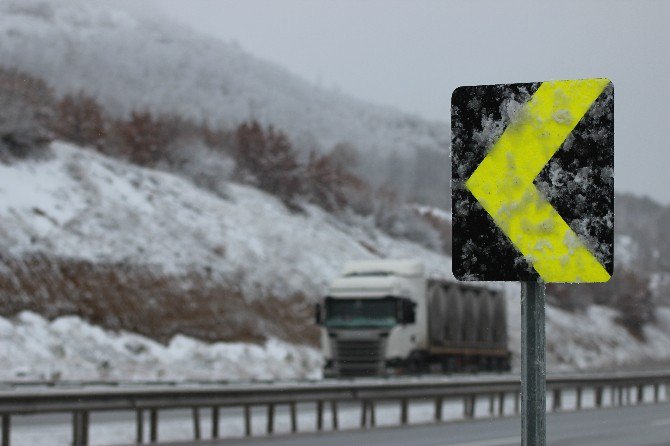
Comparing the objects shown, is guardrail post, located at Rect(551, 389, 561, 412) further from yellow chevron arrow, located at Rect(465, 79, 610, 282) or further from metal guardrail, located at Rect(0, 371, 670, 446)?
yellow chevron arrow, located at Rect(465, 79, 610, 282)

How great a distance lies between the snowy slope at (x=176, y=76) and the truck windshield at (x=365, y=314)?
50412 mm

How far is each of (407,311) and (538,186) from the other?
100 feet

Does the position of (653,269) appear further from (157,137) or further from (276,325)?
(276,325)

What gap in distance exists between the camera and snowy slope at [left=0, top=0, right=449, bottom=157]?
9519 cm

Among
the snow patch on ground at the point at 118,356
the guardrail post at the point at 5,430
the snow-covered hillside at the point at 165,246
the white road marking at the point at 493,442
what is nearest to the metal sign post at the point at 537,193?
the guardrail post at the point at 5,430

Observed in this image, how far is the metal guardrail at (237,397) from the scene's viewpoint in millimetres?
16891

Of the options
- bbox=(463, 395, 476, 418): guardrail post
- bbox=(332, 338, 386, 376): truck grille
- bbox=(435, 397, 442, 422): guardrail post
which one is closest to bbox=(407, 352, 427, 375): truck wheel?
bbox=(332, 338, 386, 376): truck grille

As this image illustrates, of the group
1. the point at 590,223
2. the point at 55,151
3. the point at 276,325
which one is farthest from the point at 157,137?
the point at 590,223

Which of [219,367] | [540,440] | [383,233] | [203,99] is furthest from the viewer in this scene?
[203,99]

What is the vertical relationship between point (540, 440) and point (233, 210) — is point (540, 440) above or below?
below

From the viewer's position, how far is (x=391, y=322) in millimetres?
34844

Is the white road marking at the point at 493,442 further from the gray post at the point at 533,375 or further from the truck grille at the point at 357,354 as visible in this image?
the gray post at the point at 533,375

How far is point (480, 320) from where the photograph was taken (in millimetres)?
44188

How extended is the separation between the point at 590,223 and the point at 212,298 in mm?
43309
